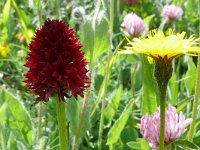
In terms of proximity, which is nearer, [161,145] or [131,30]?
[161,145]

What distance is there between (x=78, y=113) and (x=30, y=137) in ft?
0.50

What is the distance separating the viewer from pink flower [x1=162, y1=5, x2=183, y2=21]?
7.69 ft

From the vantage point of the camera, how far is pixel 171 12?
2357mm

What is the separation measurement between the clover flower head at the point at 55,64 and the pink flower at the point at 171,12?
60.1 inches

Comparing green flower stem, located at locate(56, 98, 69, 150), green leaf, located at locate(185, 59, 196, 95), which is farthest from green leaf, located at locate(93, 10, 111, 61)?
green leaf, located at locate(185, 59, 196, 95)

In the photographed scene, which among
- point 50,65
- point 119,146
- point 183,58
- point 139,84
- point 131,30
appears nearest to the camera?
point 50,65

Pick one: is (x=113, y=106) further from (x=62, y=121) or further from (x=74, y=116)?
(x=62, y=121)

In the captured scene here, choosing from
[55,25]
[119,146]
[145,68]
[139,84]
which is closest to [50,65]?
[55,25]

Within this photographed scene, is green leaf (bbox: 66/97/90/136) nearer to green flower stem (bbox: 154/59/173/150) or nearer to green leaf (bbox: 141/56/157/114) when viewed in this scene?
green leaf (bbox: 141/56/157/114)

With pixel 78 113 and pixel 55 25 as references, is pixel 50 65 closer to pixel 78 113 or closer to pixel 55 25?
pixel 55 25

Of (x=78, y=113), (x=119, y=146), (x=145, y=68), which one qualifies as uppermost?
(x=145, y=68)

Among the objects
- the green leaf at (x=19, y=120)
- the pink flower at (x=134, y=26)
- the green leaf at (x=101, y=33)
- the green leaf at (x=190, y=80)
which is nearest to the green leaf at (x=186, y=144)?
the green leaf at (x=101, y=33)

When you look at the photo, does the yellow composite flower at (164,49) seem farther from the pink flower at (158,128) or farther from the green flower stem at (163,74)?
the pink flower at (158,128)

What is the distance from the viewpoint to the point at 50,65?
33.3 inches
